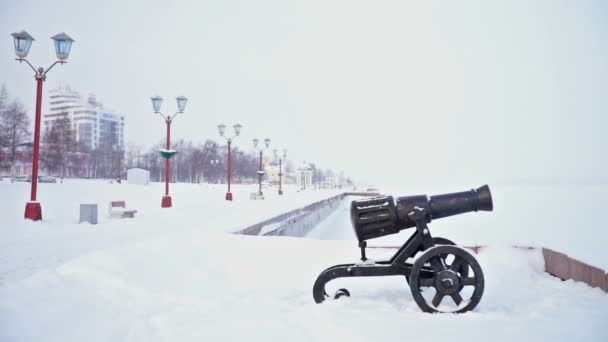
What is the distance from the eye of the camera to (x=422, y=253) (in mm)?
4074

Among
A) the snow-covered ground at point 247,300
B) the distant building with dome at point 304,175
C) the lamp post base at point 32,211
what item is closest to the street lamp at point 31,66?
the lamp post base at point 32,211

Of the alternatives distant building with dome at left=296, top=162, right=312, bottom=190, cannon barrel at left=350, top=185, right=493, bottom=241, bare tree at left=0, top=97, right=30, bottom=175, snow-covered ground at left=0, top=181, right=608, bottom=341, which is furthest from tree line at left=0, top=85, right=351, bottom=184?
cannon barrel at left=350, top=185, right=493, bottom=241

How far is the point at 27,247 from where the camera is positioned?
24.9ft

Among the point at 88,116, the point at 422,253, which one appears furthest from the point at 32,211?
the point at 88,116

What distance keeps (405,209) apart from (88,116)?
137 metres

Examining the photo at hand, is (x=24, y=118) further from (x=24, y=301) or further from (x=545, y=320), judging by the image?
(x=545, y=320)

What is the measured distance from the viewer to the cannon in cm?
405

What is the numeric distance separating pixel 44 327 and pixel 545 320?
430 cm

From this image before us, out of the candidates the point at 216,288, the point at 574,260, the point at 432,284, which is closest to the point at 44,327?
the point at 216,288

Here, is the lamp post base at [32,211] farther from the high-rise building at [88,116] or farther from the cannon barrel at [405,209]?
the high-rise building at [88,116]

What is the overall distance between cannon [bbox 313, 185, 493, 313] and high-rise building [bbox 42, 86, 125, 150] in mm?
122160

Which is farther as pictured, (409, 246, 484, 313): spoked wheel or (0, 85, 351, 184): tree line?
(0, 85, 351, 184): tree line

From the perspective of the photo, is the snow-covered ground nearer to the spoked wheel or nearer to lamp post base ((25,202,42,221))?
the spoked wheel

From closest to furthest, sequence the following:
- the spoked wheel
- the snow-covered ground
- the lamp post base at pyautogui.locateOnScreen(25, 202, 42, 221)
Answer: the snow-covered ground < the spoked wheel < the lamp post base at pyautogui.locateOnScreen(25, 202, 42, 221)
